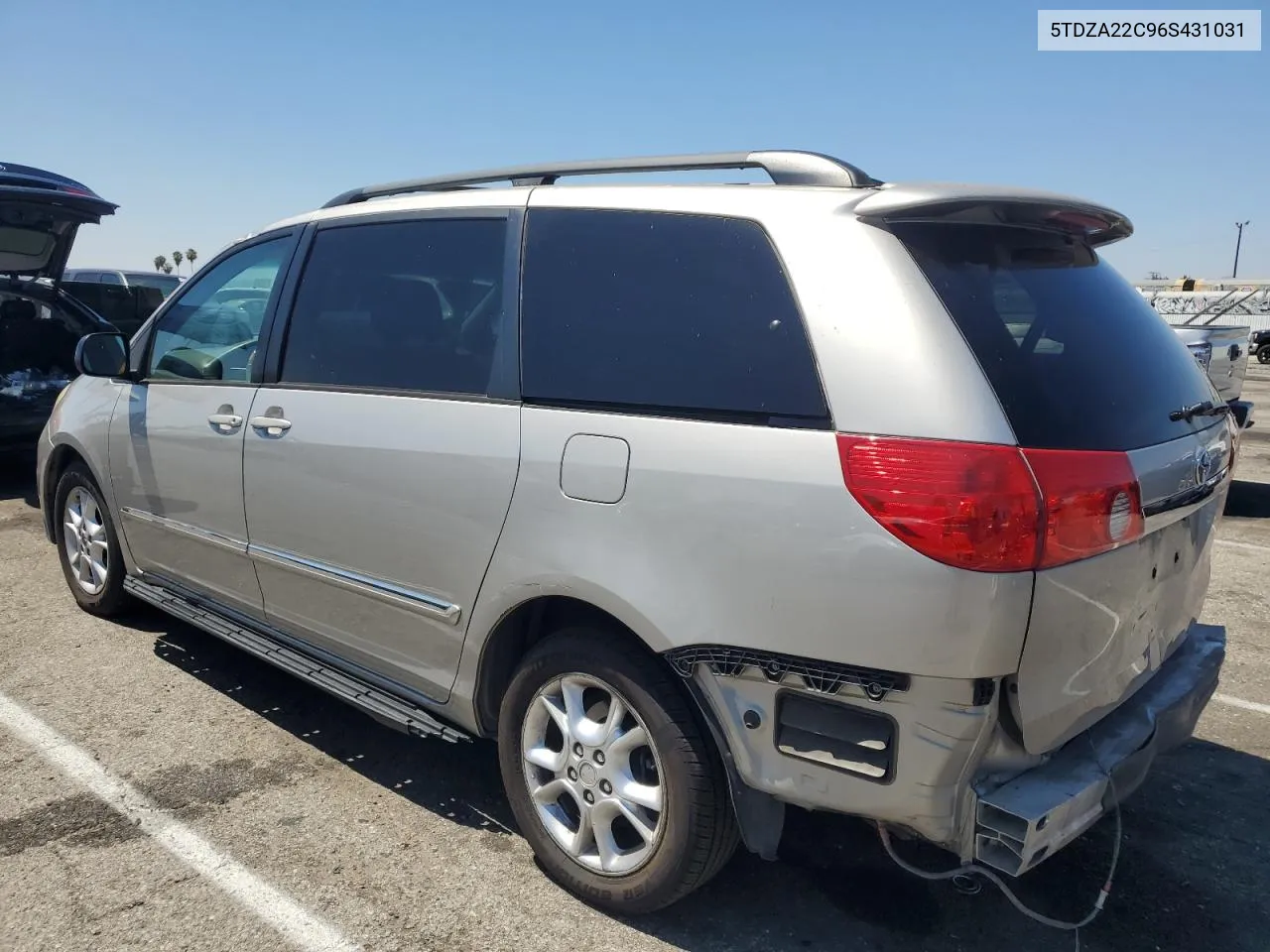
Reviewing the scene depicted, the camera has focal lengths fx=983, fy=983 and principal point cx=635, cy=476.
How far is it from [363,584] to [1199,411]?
251 centimetres

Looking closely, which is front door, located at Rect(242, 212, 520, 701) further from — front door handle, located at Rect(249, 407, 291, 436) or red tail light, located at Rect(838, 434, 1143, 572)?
red tail light, located at Rect(838, 434, 1143, 572)

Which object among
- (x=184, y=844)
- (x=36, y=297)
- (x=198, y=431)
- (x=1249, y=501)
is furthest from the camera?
(x=36, y=297)

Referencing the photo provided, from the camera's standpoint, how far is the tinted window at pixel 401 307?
295 centimetres

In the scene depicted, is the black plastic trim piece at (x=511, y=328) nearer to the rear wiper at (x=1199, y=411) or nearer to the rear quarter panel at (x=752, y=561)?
the rear quarter panel at (x=752, y=561)

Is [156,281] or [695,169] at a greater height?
[695,169]

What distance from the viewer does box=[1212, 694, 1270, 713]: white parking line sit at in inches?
160

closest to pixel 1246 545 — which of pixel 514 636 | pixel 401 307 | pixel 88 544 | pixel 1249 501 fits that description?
pixel 1249 501

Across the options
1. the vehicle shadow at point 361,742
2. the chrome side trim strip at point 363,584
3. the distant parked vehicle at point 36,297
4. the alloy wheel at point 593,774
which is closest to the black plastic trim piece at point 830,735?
the alloy wheel at point 593,774

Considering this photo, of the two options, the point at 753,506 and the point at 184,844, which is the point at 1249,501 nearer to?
the point at 753,506

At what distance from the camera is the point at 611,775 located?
2.56 metres

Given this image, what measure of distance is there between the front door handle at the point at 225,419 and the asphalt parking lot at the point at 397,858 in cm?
116

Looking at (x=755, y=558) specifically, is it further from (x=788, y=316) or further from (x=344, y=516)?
(x=344, y=516)

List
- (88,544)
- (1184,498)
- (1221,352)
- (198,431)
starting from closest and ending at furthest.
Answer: (1184,498), (198,431), (88,544), (1221,352)

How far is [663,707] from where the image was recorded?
2396 mm
